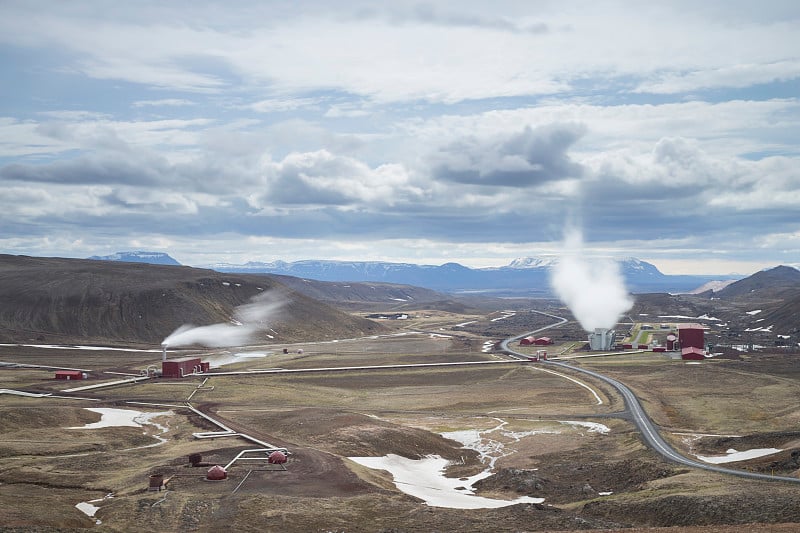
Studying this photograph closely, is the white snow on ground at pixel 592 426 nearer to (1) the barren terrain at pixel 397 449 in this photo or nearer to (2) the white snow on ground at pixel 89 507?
(1) the barren terrain at pixel 397 449

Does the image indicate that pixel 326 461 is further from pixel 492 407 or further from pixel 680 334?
pixel 680 334

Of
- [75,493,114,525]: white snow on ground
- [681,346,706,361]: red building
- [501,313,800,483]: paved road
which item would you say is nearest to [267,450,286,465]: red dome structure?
[75,493,114,525]: white snow on ground

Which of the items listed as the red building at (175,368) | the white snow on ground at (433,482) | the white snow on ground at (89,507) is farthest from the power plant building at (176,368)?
the white snow on ground at (89,507)

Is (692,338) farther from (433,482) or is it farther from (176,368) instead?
(433,482)

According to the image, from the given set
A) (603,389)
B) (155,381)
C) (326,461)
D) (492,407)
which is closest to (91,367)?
(155,381)

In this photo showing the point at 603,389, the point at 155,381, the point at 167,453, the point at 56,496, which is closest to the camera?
the point at 56,496

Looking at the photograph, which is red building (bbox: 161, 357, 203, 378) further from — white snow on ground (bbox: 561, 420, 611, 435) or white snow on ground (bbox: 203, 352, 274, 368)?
white snow on ground (bbox: 561, 420, 611, 435)

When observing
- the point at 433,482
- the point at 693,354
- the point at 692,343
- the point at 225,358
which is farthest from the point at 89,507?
the point at 692,343
